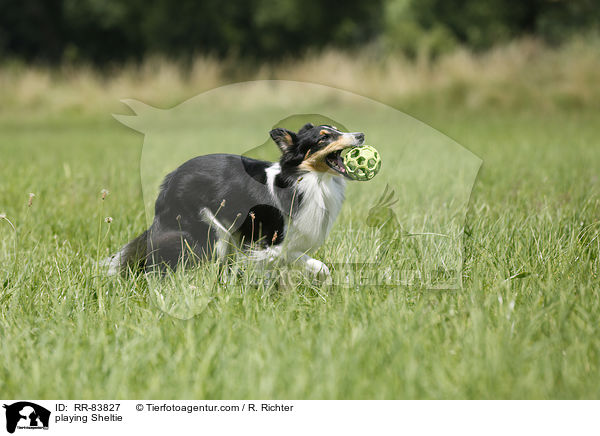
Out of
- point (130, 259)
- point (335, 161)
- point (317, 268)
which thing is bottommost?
point (130, 259)

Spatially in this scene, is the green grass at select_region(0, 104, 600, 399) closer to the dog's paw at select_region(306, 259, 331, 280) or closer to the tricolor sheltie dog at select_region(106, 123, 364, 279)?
the dog's paw at select_region(306, 259, 331, 280)

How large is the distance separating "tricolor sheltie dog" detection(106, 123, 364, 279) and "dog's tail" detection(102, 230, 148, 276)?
15 cm

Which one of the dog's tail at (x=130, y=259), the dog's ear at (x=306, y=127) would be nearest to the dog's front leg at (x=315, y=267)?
the dog's ear at (x=306, y=127)

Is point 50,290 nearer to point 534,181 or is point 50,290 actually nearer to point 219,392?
point 219,392

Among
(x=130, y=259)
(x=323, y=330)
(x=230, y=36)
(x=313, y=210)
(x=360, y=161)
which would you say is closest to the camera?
(x=323, y=330)

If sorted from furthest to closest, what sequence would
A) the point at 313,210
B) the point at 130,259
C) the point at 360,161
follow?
1. the point at 130,259
2. the point at 313,210
3. the point at 360,161

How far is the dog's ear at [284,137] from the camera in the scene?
7.71 feet

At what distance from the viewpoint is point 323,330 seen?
6.94 ft

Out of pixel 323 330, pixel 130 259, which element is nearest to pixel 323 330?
pixel 323 330

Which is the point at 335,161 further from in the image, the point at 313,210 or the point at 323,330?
the point at 323,330

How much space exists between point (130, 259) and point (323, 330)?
106cm

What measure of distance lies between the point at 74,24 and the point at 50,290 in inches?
888

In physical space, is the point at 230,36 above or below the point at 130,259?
above

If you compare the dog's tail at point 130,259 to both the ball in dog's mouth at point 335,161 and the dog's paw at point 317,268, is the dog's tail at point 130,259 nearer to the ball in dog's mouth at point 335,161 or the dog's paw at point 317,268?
the dog's paw at point 317,268
